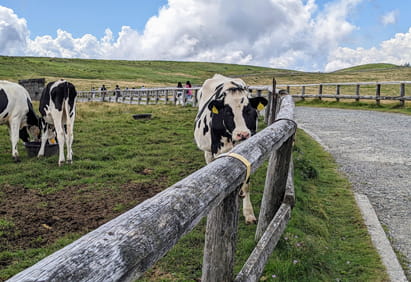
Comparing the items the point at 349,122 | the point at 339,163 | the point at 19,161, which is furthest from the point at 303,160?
the point at 349,122

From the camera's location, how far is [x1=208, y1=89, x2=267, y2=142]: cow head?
5031 mm

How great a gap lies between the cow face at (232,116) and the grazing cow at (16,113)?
17.3 feet

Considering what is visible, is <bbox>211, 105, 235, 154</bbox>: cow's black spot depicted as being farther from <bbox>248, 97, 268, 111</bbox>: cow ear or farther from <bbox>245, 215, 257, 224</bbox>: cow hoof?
<bbox>245, 215, 257, 224</bbox>: cow hoof

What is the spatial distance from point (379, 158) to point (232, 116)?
4461 mm

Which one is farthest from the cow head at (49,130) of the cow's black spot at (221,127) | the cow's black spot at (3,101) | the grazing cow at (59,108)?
the cow's black spot at (221,127)

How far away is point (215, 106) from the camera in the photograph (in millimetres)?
5070

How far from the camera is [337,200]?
234 inches

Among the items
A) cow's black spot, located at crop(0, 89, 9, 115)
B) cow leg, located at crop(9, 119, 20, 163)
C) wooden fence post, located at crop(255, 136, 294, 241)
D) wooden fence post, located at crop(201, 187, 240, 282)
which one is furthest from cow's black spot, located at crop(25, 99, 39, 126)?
wooden fence post, located at crop(201, 187, 240, 282)

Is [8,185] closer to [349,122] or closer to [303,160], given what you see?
[303,160]

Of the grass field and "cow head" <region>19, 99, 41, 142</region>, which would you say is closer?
the grass field

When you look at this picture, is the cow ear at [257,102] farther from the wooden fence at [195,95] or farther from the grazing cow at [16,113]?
the wooden fence at [195,95]

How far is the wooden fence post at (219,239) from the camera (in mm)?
2293

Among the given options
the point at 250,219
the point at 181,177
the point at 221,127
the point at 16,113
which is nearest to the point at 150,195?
the point at 181,177

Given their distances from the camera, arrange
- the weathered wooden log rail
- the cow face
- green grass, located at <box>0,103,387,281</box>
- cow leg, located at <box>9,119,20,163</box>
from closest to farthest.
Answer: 1. green grass, located at <box>0,103,387,281</box>
2. the cow face
3. cow leg, located at <box>9,119,20,163</box>
4. the weathered wooden log rail
